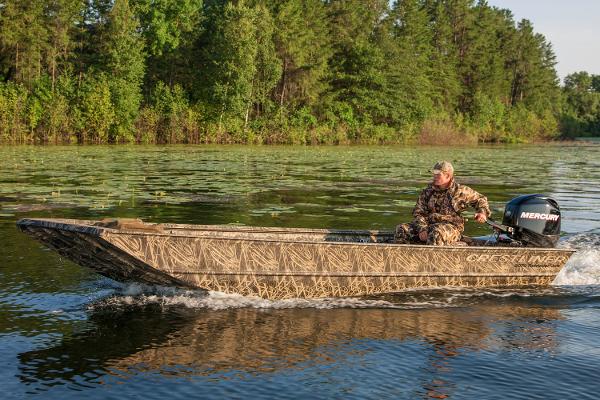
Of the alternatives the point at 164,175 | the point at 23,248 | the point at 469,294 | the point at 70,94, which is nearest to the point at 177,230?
the point at 23,248

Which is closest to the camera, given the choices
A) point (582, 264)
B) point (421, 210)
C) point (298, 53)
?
point (421, 210)

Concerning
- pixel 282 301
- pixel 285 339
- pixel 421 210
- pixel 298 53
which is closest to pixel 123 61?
pixel 298 53

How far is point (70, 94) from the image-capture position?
45625mm

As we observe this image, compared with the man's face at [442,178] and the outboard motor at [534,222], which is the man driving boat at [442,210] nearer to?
the man's face at [442,178]

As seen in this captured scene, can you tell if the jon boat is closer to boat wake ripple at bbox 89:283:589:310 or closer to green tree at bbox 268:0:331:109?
boat wake ripple at bbox 89:283:589:310

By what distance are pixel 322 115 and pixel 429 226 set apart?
2071 inches

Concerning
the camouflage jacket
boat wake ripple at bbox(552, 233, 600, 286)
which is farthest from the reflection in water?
boat wake ripple at bbox(552, 233, 600, 286)

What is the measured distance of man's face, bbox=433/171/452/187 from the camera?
9.35 m

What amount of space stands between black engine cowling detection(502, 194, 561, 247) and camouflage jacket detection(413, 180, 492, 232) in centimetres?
72

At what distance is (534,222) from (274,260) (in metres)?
4.04

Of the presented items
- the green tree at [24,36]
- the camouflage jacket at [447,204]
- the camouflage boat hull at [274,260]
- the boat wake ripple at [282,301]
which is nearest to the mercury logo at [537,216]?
the camouflage boat hull at [274,260]

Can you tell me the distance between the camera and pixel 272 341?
6.68 m

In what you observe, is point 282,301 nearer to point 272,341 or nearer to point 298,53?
point 272,341

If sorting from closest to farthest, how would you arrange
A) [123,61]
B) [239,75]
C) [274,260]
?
[274,260]
[123,61]
[239,75]
